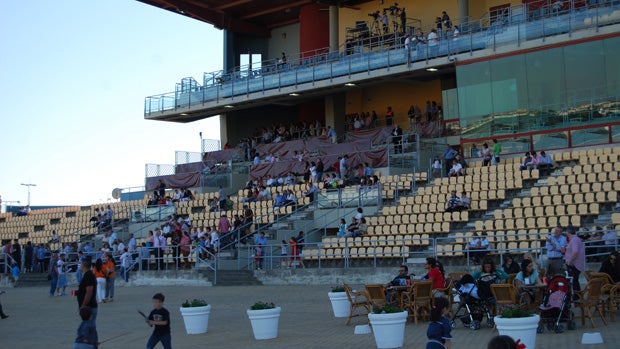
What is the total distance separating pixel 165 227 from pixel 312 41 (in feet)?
53.8

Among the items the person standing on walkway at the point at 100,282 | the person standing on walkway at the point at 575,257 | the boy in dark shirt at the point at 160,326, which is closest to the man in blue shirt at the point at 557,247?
the person standing on walkway at the point at 575,257

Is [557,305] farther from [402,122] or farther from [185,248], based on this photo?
[402,122]

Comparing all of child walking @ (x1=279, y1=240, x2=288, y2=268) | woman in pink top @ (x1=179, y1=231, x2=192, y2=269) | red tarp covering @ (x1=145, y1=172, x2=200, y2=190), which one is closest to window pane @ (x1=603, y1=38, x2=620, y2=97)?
child walking @ (x1=279, y1=240, x2=288, y2=268)

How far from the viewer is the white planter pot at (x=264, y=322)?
15.2 metres

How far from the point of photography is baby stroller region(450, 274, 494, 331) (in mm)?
15188

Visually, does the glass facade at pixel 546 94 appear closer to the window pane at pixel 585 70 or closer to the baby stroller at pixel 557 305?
the window pane at pixel 585 70

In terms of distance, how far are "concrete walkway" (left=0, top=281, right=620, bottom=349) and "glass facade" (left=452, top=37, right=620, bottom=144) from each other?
38.0ft

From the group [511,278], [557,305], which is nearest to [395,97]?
[511,278]

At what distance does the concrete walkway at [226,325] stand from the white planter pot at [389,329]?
369mm

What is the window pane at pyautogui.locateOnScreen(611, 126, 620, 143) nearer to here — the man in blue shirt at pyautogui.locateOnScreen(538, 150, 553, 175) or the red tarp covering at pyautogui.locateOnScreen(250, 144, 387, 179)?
the man in blue shirt at pyautogui.locateOnScreen(538, 150, 553, 175)

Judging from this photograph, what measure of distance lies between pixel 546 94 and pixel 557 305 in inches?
773

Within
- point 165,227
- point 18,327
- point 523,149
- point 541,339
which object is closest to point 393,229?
point 523,149

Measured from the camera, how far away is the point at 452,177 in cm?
3131

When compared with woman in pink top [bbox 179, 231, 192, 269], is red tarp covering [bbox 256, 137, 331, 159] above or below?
above
